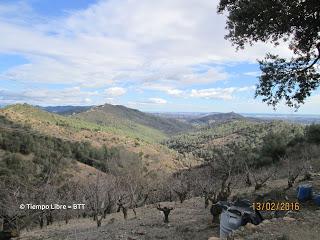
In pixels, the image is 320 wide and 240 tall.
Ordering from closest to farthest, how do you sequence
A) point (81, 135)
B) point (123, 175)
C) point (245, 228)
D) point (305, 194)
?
point (245, 228) → point (305, 194) → point (123, 175) → point (81, 135)

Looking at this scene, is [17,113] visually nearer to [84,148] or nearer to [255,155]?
[84,148]

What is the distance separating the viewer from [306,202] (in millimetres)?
12961

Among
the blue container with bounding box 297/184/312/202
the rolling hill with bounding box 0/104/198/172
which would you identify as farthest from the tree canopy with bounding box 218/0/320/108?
the rolling hill with bounding box 0/104/198/172

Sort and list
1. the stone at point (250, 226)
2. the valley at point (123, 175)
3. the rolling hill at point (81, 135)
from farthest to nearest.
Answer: the rolling hill at point (81, 135) → the valley at point (123, 175) → the stone at point (250, 226)

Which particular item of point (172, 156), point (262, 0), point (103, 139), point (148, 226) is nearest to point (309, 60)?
point (262, 0)

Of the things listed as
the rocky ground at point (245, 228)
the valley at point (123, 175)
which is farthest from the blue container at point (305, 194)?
the valley at point (123, 175)

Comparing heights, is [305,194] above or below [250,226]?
above

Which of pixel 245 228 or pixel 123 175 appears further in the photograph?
pixel 123 175
